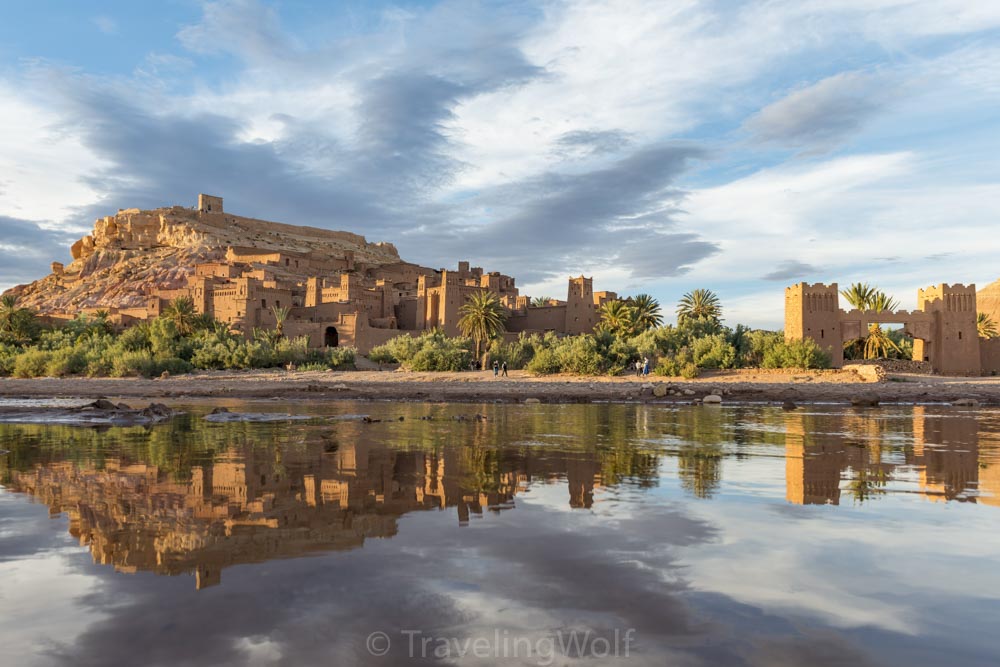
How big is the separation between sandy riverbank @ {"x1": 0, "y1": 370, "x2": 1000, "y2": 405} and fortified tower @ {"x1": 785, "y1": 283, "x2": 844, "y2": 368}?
10.5 ft

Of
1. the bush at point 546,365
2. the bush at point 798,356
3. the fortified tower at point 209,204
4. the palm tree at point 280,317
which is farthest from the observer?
the fortified tower at point 209,204

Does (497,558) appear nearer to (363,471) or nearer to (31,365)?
(363,471)

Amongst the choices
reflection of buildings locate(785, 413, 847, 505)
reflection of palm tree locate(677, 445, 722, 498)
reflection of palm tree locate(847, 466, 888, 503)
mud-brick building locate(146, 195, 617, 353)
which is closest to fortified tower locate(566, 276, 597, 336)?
mud-brick building locate(146, 195, 617, 353)

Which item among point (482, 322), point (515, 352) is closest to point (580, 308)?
point (482, 322)

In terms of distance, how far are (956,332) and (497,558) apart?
40.5 m

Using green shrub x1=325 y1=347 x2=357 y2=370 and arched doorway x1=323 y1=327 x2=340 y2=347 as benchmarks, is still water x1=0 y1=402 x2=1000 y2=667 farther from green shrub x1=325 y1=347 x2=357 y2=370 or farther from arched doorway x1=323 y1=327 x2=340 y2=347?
arched doorway x1=323 y1=327 x2=340 y2=347

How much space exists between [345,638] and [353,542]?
6.29 ft

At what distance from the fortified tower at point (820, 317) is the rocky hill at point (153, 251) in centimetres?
5363

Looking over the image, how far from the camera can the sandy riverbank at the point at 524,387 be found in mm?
27141

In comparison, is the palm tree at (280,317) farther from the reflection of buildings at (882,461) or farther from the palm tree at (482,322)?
the reflection of buildings at (882,461)

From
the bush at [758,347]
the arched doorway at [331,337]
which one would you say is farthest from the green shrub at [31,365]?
the bush at [758,347]

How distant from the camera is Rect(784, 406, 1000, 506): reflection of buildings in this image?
7758mm

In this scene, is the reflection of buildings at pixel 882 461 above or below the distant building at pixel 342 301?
below

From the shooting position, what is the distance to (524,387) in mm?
31953
